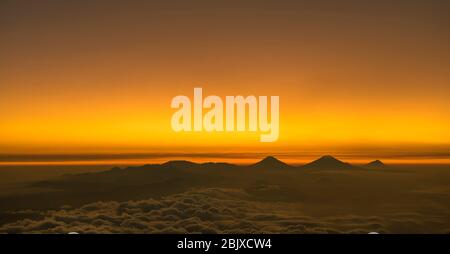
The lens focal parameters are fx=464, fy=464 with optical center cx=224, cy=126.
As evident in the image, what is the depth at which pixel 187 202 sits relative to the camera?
1627 cm

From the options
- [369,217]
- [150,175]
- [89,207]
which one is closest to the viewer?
[369,217]

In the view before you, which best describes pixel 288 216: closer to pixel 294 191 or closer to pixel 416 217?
pixel 294 191

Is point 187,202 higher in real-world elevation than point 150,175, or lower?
lower

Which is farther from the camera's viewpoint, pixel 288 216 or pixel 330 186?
pixel 330 186

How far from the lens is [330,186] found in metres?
15.1

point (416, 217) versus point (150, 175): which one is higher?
point (150, 175)

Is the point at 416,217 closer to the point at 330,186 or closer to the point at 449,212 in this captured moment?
the point at 449,212
